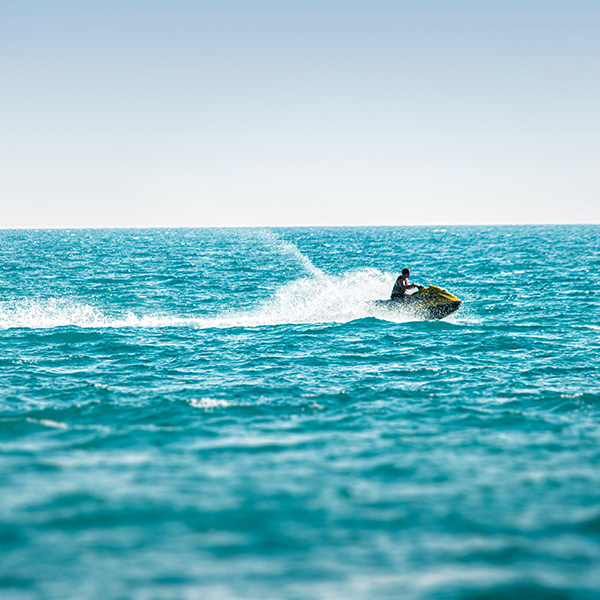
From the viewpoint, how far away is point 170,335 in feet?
68.5

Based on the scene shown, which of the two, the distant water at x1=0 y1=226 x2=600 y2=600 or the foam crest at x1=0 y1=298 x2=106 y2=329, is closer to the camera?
the distant water at x1=0 y1=226 x2=600 y2=600

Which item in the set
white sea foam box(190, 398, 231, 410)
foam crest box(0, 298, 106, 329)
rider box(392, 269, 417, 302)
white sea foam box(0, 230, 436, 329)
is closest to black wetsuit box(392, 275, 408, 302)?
rider box(392, 269, 417, 302)

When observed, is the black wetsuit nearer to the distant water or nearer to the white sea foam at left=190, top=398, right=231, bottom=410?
the distant water

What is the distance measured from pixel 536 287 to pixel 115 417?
2938 centimetres

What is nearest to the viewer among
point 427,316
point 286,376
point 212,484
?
point 212,484

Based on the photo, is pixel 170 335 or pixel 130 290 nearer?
pixel 170 335

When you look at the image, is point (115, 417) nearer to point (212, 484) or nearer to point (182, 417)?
point (182, 417)

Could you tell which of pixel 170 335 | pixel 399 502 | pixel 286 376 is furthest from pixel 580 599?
pixel 170 335

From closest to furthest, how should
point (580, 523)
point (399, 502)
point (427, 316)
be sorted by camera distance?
point (580, 523) < point (399, 502) < point (427, 316)

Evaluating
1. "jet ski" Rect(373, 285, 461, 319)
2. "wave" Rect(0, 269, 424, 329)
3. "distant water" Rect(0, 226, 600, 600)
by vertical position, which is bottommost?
"distant water" Rect(0, 226, 600, 600)

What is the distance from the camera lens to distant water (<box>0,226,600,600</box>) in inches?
241

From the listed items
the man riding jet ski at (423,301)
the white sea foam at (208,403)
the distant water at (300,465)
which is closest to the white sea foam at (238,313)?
the man riding jet ski at (423,301)

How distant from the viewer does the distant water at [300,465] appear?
613 centimetres

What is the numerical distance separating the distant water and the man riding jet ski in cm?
241
